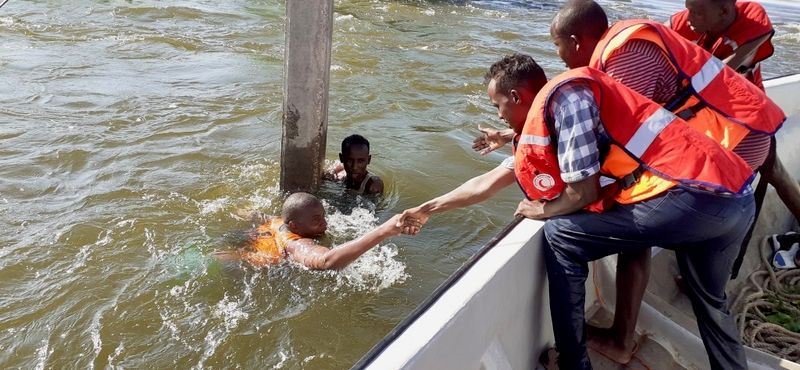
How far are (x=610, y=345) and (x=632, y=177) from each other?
0.94 metres

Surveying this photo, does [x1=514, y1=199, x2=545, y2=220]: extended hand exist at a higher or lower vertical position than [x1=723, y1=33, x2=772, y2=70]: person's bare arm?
lower

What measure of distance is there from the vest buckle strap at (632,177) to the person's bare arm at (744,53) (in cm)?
166

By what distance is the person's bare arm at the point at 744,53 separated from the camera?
3539 mm

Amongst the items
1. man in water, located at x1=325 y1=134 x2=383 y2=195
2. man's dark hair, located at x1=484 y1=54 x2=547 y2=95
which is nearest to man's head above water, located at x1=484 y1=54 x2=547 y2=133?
man's dark hair, located at x1=484 y1=54 x2=547 y2=95

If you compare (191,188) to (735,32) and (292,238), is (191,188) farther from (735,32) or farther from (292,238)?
(735,32)

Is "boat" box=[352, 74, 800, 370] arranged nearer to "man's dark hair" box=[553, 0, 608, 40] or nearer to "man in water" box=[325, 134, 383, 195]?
"man's dark hair" box=[553, 0, 608, 40]

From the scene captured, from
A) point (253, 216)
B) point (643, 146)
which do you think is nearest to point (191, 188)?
point (253, 216)

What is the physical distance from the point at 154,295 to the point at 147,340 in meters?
0.44

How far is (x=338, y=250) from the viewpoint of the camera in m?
3.57

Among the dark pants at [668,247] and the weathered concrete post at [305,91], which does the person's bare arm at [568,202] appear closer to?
the dark pants at [668,247]

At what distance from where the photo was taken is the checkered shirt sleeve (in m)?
2.27

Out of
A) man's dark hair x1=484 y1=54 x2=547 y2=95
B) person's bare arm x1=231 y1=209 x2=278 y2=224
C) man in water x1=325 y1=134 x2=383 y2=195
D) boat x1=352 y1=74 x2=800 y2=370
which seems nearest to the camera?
boat x1=352 y1=74 x2=800 y2=370

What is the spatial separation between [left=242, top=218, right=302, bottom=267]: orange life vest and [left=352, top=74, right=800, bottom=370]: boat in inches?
70.6

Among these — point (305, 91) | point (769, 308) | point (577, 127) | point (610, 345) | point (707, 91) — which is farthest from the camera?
point (305, 91)
